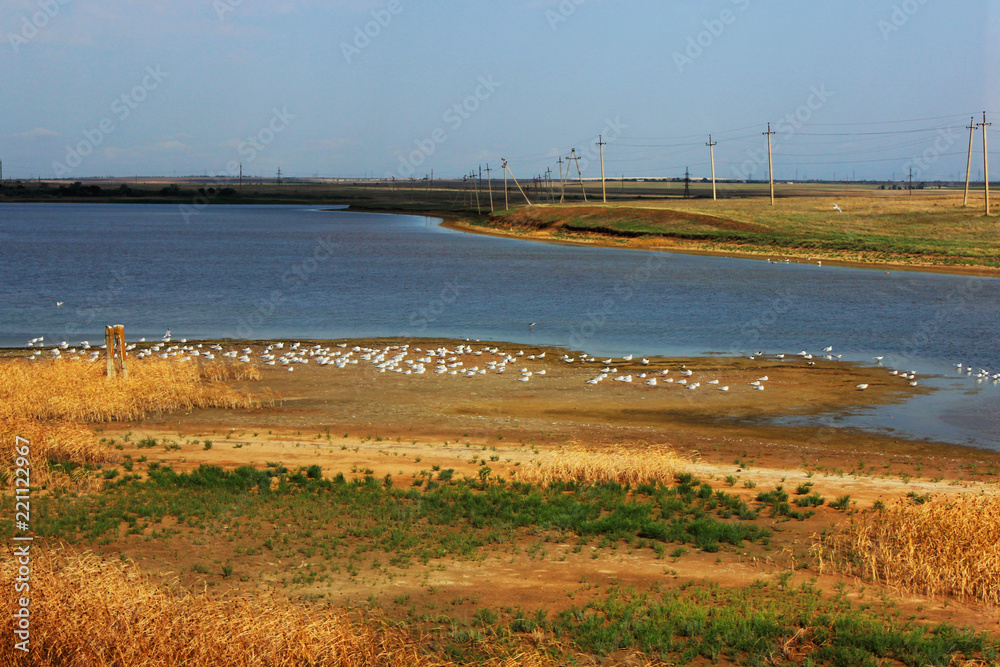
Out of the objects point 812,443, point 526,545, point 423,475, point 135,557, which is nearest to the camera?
point 135,557

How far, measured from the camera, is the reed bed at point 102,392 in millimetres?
17547

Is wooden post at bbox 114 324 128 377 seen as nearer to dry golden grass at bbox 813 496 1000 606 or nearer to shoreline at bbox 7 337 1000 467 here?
shoreline at bbox 7 337 1000 467

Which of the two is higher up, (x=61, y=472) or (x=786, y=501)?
(x=61, y=472)

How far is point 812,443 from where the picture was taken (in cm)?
1762

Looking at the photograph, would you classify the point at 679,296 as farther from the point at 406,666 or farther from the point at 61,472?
the point at 406,666

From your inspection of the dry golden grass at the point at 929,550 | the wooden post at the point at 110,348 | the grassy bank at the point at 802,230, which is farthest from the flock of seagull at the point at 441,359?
the grassy bank at the point at 802,230

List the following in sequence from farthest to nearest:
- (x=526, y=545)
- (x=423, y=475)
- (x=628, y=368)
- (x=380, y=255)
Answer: (x=380, y=255), (x=628, y=368), (x=423, y=475), (x=526, y=545)

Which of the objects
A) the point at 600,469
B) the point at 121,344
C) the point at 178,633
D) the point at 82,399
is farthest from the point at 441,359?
the point at 178,633

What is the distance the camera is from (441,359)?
87.3ft

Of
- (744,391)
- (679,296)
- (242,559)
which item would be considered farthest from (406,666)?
(679,296)

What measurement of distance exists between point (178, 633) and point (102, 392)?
483 inches

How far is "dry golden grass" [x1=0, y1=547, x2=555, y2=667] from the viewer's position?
24.1 feet

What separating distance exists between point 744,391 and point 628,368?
385 cm

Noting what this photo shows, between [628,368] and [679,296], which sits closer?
[628,368]
